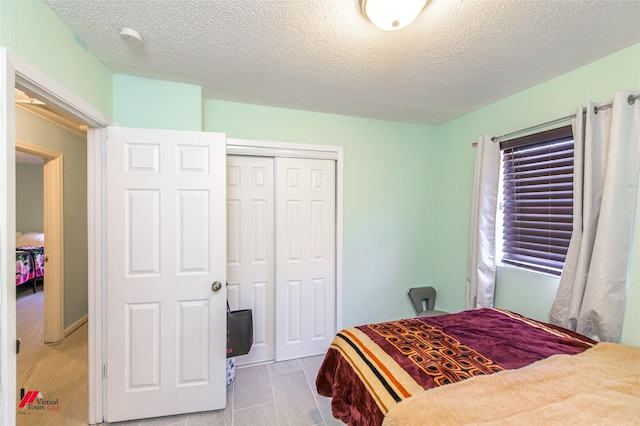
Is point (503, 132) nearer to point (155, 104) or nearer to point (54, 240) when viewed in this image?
point (155, 104)

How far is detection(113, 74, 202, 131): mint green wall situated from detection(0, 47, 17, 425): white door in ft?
2.93

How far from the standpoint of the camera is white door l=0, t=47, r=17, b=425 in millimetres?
902

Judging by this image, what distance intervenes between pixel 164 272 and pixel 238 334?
711 mm

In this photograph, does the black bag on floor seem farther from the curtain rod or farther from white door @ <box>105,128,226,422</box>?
the curtain rod

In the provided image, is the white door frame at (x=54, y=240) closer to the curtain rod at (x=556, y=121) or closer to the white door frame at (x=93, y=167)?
the white door frame at (x=93, y=167)

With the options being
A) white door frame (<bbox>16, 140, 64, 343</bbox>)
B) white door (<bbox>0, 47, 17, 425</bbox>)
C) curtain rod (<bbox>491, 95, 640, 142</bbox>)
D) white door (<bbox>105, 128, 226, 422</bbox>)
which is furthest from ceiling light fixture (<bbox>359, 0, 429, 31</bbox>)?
white door frame (<bbox>16, 140, 64, 343</bbox>)

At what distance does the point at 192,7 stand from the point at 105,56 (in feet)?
2.70

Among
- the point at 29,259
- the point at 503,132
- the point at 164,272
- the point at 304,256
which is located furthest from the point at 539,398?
the point at 29,259

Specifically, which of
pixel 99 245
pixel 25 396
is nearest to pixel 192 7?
pixel 99 245

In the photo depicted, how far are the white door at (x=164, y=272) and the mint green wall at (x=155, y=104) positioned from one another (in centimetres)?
19

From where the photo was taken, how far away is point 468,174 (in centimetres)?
248

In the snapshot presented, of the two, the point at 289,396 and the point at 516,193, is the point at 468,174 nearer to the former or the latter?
the point at 516,193

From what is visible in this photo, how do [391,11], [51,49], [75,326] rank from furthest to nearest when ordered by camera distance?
[75,326] < [51,49] < [391,11]

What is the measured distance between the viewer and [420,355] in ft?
4.23
